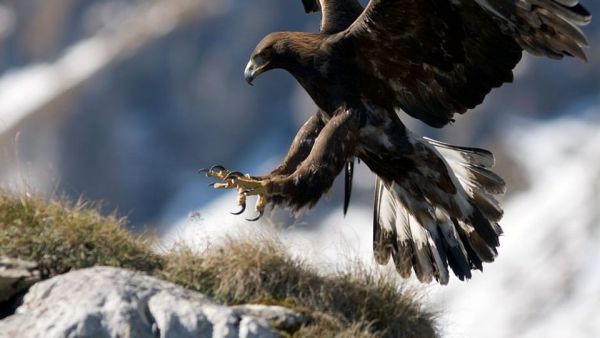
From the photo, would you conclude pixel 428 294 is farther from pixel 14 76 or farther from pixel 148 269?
pixel 14 76

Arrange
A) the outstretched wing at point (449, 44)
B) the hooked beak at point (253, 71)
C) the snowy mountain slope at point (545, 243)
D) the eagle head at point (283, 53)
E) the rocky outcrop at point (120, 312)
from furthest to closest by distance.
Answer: the snowy mountain slope at point (545, 243) → the hooked beak at point (253, 71) → the eagle head at point (283, 53) → the outstretched wing at point (449, 44) → the rocky outcrop at point (120, 312)

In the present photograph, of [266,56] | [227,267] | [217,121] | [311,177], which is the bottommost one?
[217,121]

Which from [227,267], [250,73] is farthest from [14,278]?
[250,73]

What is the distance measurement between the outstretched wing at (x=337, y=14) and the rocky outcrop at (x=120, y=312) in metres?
2.57

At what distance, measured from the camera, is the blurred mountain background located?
184 feet

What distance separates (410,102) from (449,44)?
0.62m

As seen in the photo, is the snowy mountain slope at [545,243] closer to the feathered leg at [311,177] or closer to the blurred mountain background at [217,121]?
the blurred mountain background at [217,121]

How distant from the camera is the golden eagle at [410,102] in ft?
23.8

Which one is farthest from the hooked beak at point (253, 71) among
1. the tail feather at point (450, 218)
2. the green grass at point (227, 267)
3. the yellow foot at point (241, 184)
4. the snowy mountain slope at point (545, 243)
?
the snowy mountain slope at point (545, 243)

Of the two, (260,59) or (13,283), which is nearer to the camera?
(13,283)

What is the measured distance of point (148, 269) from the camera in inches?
285

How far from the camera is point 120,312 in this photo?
6.30 m

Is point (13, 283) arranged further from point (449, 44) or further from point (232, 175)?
point (449, 44)

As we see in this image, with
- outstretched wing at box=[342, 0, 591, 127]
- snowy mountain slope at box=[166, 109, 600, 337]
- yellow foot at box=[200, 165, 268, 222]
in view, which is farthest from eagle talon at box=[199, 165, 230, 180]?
snowy mountain slope at box=[166, 109, 600, 337]
